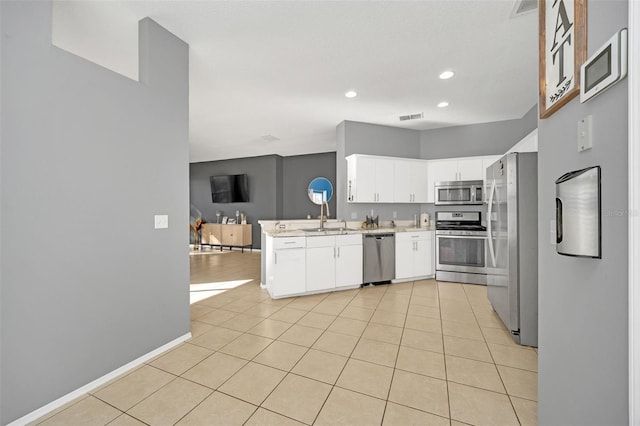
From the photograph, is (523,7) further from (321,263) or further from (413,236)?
(321,263)

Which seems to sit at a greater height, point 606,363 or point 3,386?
point 606,363

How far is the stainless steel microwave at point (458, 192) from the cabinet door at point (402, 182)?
480 millimetres

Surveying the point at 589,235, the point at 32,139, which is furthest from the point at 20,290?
the point at 589,235

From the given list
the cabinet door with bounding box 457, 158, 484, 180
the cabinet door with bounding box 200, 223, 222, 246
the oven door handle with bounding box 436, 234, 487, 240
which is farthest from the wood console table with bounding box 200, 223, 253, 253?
the cabinet door with bounding box 457, 158, 484, 180

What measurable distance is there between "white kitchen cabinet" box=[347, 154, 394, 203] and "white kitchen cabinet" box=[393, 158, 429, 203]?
12 cm

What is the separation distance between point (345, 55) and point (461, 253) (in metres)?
3.33

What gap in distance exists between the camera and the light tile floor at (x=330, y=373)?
61.4 inches

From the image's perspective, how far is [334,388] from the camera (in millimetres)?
1781

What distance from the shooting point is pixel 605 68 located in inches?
31.9

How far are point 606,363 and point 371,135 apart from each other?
14.6 feet

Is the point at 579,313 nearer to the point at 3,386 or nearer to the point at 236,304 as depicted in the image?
the point at 3,386

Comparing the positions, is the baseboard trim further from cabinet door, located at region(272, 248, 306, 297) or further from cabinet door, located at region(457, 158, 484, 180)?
cabinet door, located at region(457, 158, 484, 180)

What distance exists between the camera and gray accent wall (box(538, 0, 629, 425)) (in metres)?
0.78

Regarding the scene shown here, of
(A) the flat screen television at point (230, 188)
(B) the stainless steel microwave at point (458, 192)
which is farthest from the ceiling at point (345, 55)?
(A) the flat screen television at point (230, 188)
